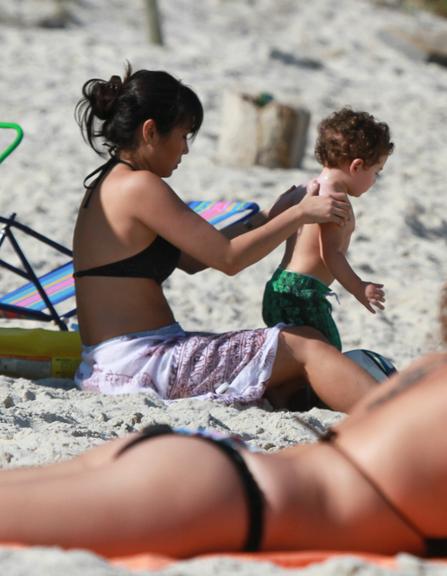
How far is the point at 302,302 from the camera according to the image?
3883 millimetres

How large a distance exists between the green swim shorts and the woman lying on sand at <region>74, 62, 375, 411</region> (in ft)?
0.49

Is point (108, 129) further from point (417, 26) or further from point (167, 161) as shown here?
point (417, 26)

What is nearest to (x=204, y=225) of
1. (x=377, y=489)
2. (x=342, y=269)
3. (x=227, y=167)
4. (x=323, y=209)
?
(x=323, y=209)

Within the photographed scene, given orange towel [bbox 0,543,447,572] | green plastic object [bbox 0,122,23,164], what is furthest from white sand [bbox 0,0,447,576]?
green plastic object [bbox 0,122,23,164]

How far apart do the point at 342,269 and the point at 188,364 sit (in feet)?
1.92

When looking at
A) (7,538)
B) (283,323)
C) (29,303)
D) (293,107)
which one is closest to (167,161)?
(283,323)

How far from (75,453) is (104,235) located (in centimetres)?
93

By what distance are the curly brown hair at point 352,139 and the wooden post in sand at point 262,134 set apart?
11.2ft

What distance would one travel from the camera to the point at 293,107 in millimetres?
7289

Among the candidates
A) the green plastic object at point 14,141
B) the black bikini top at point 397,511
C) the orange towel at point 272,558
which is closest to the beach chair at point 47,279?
the green plastic object at point 14,141

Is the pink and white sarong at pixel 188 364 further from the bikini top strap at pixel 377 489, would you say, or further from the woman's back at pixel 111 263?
the bikini top strap at pixel 377 489

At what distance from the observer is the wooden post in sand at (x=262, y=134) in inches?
289

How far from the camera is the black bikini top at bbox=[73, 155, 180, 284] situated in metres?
3.69

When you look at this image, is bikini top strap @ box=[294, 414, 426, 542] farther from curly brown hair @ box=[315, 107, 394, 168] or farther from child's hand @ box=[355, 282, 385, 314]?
curly brown hair @ box=[315, 107, 394, 168]
